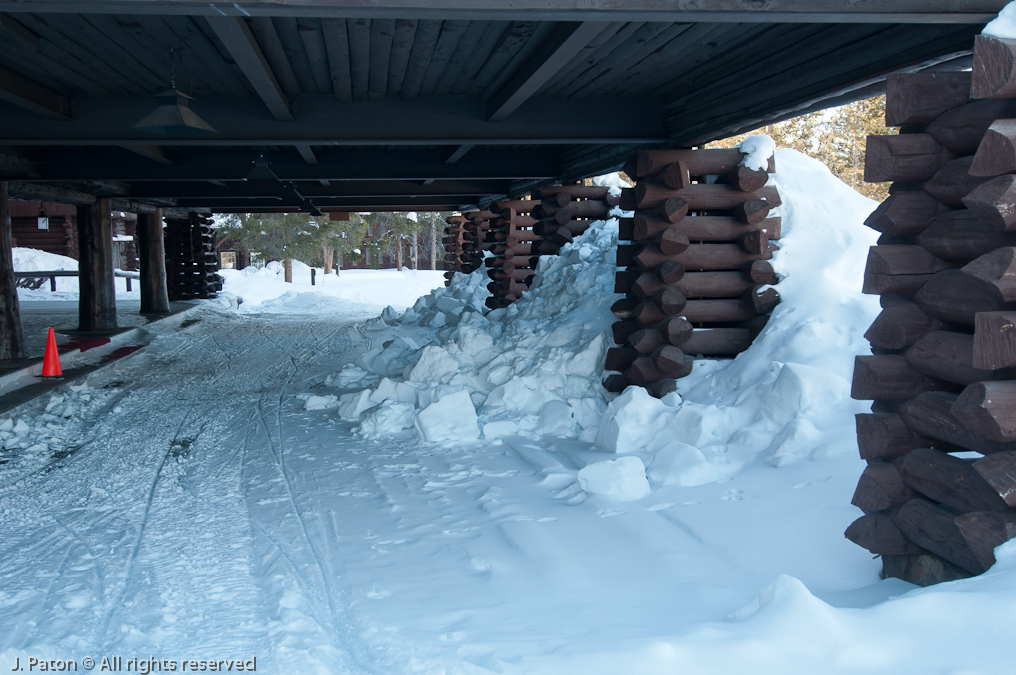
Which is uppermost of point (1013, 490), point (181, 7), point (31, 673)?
point (181, 7)

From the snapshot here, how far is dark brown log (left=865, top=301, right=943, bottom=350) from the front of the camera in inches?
146

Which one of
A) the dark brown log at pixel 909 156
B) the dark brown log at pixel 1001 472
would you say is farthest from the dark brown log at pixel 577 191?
the dark brown log at pixel 1001 472

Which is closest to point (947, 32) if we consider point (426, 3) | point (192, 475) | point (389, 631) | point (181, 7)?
point (426, 3)

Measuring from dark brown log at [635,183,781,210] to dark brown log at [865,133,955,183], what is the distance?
3557 millimetres

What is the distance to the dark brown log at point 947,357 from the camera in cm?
333

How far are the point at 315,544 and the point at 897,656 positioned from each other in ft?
10.7

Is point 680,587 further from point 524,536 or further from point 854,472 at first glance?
point 854,472

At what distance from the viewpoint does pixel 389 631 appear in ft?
11.2

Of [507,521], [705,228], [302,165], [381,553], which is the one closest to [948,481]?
[507,521]

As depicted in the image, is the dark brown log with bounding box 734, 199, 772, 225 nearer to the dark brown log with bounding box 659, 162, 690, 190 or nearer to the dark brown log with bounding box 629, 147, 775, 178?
the dark brown log with bounding box 629, 147, 775, 178

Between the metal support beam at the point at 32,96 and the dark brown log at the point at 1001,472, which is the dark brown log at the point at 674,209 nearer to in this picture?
the dark brown log at the point at 1001,472

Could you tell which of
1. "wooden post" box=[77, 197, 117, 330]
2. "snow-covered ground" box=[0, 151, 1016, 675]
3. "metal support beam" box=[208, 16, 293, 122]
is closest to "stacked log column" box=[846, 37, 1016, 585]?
"snow-covered ground" box=[0, 151, 1016, 675]

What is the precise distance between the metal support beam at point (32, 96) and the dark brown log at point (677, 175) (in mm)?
6257

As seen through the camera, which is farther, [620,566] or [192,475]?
[192,475]
